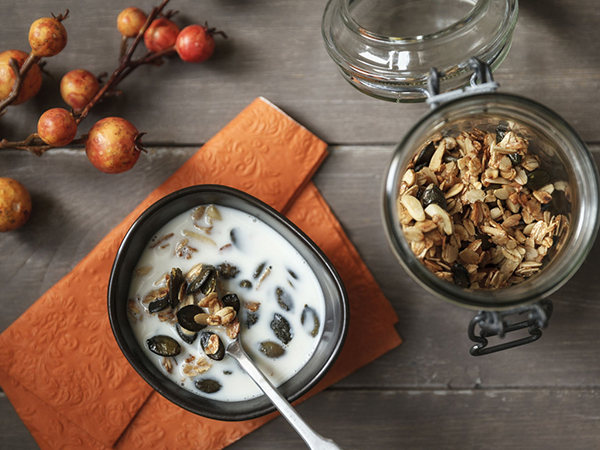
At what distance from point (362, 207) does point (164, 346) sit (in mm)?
364

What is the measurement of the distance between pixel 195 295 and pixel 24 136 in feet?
1.31

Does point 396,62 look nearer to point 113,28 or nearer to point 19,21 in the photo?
point 113,28

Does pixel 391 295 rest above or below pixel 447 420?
above

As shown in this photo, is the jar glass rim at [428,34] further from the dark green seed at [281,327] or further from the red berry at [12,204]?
the red berry at [12,204]

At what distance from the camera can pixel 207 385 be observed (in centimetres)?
70

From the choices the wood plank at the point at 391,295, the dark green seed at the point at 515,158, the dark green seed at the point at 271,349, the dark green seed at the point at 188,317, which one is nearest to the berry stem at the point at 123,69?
the wood plank at the point at 391,295

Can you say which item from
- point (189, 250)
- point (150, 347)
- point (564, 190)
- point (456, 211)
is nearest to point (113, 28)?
point (189, 250)

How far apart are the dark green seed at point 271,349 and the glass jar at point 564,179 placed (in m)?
0.26

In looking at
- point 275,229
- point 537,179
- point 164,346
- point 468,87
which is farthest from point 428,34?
point 164,346

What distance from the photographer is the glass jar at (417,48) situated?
0.63 metres

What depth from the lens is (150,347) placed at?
2.29ft

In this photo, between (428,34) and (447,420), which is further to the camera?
(447,420)

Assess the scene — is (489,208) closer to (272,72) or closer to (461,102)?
(461,102)

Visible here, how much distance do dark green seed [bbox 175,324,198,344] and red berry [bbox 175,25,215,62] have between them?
40 cm
